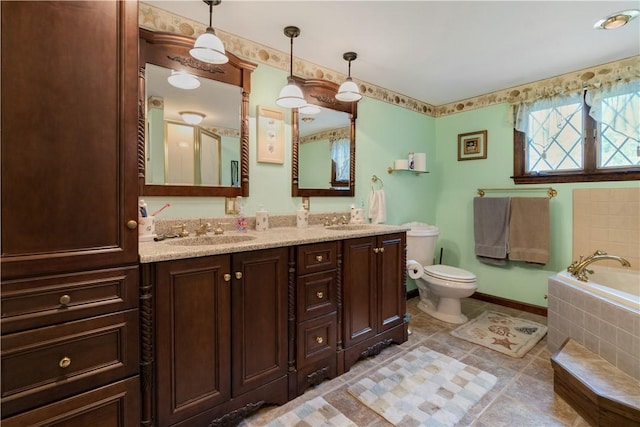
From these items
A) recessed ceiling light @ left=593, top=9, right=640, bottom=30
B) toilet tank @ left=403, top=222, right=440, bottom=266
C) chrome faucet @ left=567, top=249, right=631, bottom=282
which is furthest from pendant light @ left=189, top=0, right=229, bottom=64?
chrome faucet @ left=567, top=249, right=631, bottom=282

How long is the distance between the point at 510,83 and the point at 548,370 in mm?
2490

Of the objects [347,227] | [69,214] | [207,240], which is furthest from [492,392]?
[69,214]

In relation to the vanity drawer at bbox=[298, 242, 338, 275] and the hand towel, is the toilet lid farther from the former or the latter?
the vanity drawer at bbox=[298, 242, 338, 275]

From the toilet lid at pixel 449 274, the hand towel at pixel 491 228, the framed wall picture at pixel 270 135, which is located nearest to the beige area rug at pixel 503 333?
the toilet lid at pixel 449 274

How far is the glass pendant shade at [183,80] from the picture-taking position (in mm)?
1808

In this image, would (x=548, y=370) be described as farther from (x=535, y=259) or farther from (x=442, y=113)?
→ (x=442, y=113)

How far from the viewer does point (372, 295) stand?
212 cm

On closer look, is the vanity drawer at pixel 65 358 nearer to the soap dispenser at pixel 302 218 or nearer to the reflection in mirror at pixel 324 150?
the soap dispenser at pixel 302 218

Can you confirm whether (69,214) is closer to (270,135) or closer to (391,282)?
(270,135)

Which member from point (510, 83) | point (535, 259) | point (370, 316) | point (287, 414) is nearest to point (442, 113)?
point (510, 83)

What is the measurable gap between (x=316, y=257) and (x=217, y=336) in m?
0.67

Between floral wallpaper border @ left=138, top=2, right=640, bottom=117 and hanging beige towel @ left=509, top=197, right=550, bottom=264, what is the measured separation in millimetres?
1012

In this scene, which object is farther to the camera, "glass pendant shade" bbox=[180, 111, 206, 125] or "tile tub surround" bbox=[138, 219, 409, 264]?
"glass pendant shade" bbox=[180, 111, 206, 125]

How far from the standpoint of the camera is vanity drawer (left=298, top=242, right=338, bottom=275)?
67.5 inches
